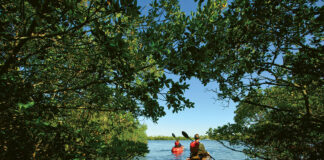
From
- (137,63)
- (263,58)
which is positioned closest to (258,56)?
(263,58)

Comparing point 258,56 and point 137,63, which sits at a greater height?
point 258,56

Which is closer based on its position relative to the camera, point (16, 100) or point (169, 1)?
point (16, 100)

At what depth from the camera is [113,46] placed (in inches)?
93.8

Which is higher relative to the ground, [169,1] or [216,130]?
[169,1]

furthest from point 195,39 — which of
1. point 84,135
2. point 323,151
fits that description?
point 84,135

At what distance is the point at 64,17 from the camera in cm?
294

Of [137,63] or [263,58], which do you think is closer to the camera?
[137,63]

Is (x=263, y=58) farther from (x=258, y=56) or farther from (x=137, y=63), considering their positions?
(x=137, y=63)

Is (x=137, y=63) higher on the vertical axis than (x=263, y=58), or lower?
lower

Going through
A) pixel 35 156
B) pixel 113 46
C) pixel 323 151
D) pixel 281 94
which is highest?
pixel 281 94

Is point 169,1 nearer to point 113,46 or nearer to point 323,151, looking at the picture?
point 113,46

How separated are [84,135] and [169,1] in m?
3.91

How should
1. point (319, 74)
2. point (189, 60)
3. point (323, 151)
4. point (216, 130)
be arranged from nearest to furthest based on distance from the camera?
point (323, 151) → point (189, 60) → point (319, 74) → point (216, 130)

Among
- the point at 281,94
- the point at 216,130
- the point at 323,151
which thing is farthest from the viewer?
the point at 281,94
